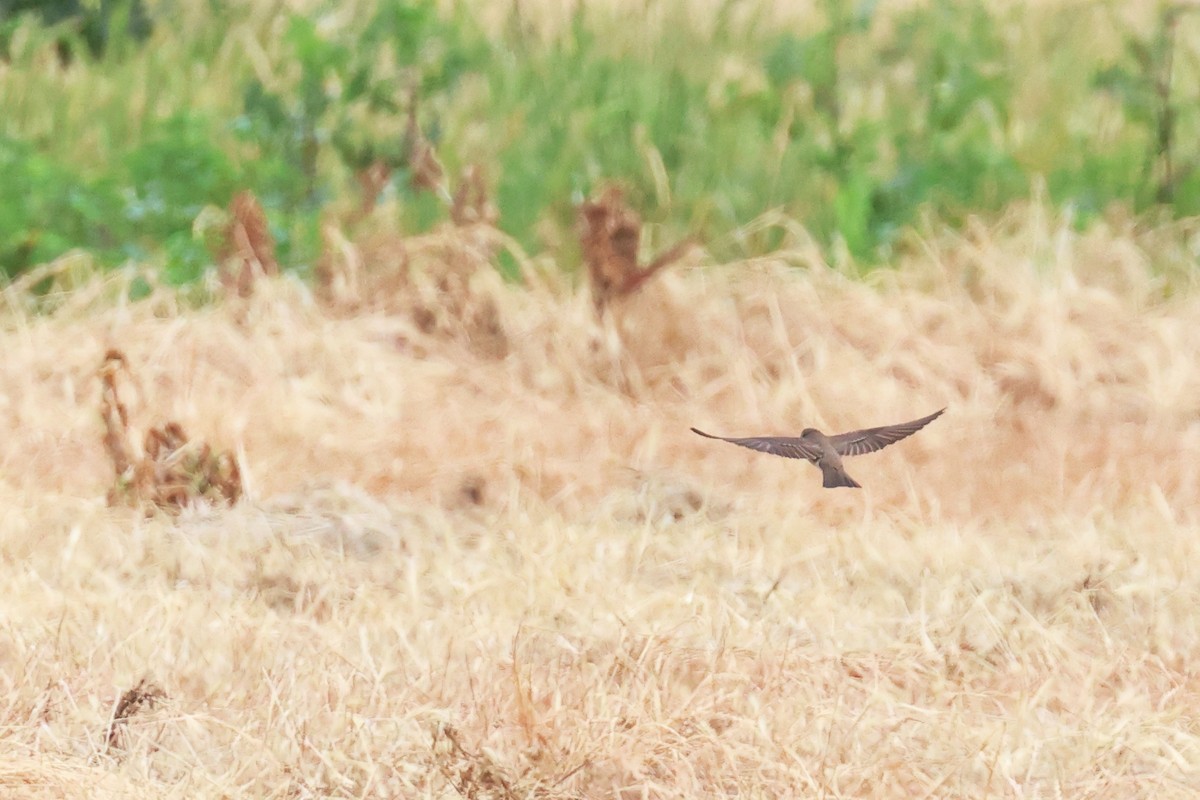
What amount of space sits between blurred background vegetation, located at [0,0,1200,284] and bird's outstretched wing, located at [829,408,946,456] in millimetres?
2431

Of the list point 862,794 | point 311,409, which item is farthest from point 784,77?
point 862,794

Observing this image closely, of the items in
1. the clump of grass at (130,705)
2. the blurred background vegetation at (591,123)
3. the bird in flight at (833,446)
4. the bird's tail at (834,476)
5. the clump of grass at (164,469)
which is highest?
the bird in flight at (833,446)

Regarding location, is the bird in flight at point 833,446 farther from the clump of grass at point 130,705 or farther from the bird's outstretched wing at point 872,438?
the clump of grass at point 130,705

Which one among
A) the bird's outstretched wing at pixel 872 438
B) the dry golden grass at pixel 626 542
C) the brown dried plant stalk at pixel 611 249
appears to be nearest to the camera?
the dry golden grass at pixel 626 542

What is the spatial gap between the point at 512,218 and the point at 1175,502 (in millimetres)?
2290

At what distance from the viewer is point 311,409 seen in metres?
4.85

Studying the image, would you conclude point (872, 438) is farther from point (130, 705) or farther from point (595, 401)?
point (595, 401)

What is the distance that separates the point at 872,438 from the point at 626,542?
735mm

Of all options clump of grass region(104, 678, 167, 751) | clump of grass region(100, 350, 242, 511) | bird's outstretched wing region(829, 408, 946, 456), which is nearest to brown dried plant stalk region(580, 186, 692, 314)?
clump of grass region(100, 350, 242, 511)

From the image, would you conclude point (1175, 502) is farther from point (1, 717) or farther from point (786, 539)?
point (1, 717)

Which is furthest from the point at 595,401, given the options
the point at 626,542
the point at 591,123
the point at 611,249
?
the point at 591,123

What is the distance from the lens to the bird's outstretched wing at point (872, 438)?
10.8 ft

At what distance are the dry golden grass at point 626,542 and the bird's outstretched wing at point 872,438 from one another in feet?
0.91

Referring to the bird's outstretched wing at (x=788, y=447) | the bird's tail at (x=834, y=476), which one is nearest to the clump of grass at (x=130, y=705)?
the bird's outstretched wing at (x=788, y=447)
